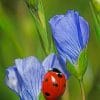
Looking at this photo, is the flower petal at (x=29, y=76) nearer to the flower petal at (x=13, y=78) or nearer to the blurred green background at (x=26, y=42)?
the flower petal at (x=13, y=78)

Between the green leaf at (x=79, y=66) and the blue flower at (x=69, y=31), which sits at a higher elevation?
the blue flower at (x=69, y=31)

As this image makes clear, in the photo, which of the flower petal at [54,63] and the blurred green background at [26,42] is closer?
the flower petal at [54,63]

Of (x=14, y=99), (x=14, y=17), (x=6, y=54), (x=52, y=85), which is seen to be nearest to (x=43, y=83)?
(x=52, y=85)

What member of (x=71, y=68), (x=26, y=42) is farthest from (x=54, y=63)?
(x=26, y=42)

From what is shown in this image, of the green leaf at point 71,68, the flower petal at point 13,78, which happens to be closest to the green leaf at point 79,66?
the green leaf at point 71,68

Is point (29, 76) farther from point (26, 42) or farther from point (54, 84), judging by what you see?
point (26, 42)

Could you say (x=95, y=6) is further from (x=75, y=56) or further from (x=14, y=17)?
(x=14, y=17)

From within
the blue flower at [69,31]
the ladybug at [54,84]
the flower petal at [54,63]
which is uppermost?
the blue flower at [69,31]
